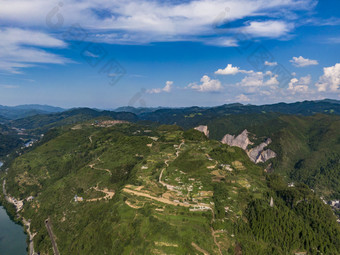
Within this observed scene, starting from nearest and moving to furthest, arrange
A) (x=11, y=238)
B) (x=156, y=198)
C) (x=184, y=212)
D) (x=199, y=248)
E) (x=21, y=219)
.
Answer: (x=199, y=248) < (x=184, y=212) < (x=156, y=198) < (x=11, y=238) < (x=21, y=219)

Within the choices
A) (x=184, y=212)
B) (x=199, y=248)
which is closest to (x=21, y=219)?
(x=184, y=212)

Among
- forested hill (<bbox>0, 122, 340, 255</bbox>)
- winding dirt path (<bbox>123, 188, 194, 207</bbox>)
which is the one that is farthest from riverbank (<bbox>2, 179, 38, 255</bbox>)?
winding dirt path (<bbox>123, 188, 194, 207</bbox>)

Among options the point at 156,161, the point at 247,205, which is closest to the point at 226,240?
the point at 247,205

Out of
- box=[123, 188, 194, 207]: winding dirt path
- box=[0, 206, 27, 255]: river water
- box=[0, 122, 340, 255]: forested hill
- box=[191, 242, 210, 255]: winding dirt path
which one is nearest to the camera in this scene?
box=[191, 242, 210, 255]: winding dirt path

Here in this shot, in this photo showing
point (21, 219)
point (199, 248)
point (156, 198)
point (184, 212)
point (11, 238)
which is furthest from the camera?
point (21, 219)

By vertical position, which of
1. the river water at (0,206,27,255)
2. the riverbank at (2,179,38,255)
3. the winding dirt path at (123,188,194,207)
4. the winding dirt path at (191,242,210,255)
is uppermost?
the winding dirt path at (123,188,194,207)

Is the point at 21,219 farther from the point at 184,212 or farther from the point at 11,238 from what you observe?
the point at 184,212

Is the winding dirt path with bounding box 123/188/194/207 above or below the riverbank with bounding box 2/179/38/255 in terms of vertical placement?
above

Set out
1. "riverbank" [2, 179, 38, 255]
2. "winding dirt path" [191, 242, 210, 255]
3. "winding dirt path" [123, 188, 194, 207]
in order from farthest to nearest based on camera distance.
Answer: "riverbank" [2, 179, 38, 255], "winding dirt path" [123, 188, 194, 207], "winding dirt path" [191, 242, 210, 255]

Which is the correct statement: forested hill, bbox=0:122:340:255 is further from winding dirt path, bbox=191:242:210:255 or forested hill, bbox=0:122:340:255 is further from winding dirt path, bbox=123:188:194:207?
winding dirt path, bbox=123:188:194:207

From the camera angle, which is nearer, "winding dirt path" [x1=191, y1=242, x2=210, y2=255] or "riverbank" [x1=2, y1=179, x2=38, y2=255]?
"winding dirt path" [x1=191, y1=242, x2=210, y2=255]
